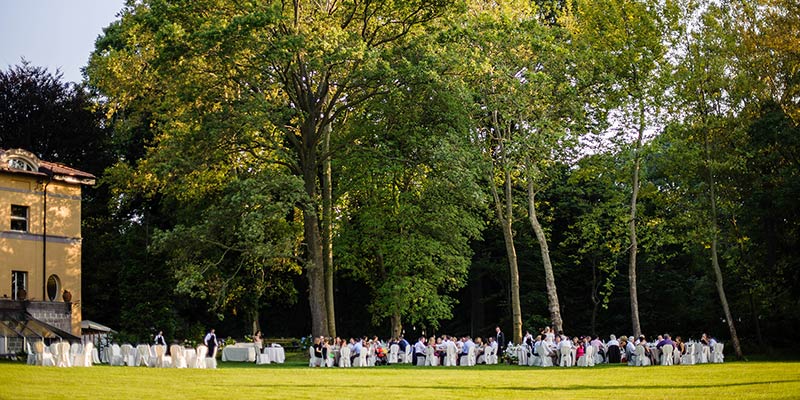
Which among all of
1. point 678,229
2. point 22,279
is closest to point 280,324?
point 22,279

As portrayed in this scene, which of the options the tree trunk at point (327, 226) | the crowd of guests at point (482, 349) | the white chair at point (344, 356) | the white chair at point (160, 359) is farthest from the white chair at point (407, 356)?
the white chair at point (160, 359)

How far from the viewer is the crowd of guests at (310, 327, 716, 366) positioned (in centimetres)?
3478

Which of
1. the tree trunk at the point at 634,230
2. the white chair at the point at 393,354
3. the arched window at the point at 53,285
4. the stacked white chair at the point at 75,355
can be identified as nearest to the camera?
the stacked white chair at the point at 75,355

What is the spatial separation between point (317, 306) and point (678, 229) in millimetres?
16300

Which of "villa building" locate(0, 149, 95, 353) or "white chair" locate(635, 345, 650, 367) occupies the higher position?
"villa building" locate(0, 149, 95, 353)

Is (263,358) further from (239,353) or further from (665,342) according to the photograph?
(665,342)

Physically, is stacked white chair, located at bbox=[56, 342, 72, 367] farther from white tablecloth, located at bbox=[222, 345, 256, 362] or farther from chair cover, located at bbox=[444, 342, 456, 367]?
chair cover, located at bbox=[444, 342, 456, 367]

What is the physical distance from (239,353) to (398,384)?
56.1 feet

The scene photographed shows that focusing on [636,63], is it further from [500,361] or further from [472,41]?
[500,361]

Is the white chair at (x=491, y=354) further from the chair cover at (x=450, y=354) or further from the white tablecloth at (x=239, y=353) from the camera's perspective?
the white tablecloth at (x=239, y=353)

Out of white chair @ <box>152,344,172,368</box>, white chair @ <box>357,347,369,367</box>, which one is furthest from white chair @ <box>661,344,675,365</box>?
white chair @ <box>152,344,172,368</box>

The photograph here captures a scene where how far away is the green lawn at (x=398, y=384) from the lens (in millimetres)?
19578

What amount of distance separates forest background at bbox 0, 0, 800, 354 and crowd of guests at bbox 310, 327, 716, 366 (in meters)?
2.28

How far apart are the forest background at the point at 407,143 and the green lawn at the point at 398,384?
7.71m
